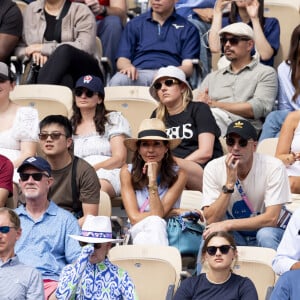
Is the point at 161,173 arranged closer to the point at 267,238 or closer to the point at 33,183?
the point at 267,238

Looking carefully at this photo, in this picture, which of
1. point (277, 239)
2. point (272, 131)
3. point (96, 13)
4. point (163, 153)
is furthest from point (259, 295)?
point (96, 13)

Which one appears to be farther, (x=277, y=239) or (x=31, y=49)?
(x=31, y=49)

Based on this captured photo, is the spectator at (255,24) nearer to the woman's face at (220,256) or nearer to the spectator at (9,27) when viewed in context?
the spectator at (9,27)

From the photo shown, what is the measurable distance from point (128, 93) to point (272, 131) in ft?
4.57

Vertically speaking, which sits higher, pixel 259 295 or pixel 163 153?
pixel 163 153

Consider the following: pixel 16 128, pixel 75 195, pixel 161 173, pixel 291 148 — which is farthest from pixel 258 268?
pixel 16 128

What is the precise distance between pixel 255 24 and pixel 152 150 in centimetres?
272

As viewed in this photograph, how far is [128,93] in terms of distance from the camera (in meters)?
13.2

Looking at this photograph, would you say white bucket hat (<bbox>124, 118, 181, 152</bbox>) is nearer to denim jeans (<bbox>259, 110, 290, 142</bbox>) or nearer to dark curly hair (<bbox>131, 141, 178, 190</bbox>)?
dark curly hair (<bbox>131, 141, 178, 190</bbox>)

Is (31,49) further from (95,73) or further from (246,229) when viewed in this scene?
(246,229)

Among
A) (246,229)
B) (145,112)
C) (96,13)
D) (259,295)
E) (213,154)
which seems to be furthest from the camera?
(96,13)

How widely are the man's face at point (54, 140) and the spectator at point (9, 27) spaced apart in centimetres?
286

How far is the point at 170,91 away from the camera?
12.4 metres

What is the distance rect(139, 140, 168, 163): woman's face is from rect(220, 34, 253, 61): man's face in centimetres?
183
